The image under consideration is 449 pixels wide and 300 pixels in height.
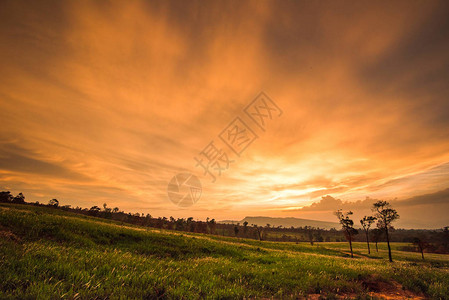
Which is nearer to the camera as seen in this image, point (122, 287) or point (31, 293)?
point (31, 293)

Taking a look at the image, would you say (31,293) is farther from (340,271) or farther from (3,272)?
(340,271)

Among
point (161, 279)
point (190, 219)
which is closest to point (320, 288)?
point (161, 279)

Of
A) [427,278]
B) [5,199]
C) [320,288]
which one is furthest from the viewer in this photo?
[5,199]

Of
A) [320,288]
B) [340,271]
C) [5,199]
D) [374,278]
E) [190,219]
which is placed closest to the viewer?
[320,288]

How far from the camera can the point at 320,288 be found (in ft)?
25.8

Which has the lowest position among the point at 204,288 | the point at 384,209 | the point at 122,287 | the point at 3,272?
the point at 204,288

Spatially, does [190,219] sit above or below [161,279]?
below

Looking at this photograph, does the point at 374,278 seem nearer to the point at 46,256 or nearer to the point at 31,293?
the point at 31,293

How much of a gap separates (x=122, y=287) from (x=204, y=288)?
2461 millimetres

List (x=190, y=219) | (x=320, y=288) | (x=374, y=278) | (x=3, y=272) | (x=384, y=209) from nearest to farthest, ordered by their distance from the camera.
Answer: (x=3, y=272) → (x=320, y=288) → (x=374, y=278) → (x=384, y=209) → (x=190, y=219)

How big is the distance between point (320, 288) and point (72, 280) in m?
8.87

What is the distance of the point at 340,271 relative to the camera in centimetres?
1151

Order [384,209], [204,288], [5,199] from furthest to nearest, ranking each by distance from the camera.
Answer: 1. [5,199]
2. [384,209]
3. [204,288]

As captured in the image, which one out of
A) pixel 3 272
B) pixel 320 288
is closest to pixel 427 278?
pixel 320 288
